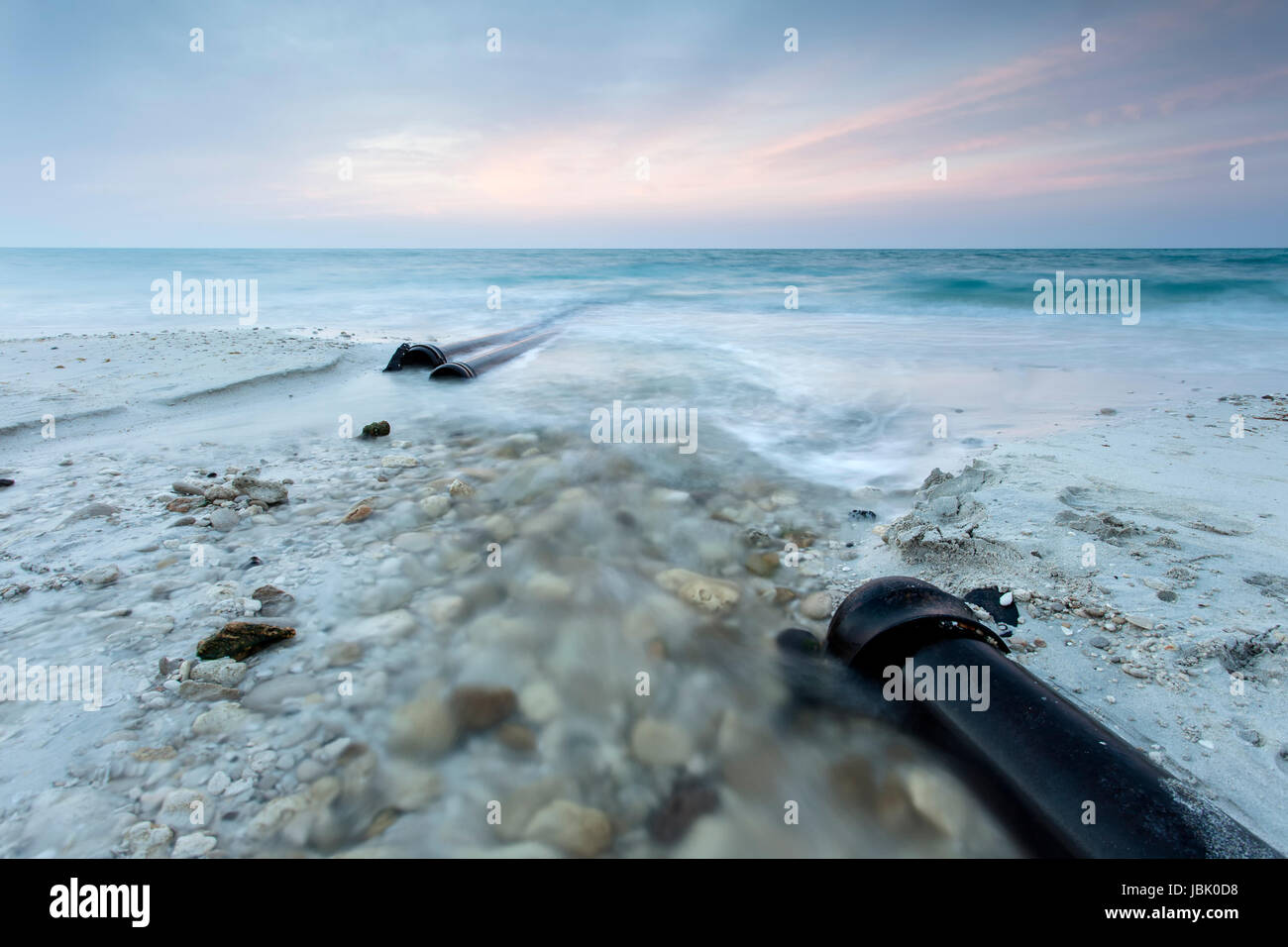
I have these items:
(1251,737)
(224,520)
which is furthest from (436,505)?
(1251,737)

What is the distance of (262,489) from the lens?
3.70m

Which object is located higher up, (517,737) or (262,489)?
(262,489)

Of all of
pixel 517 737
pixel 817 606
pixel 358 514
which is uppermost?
pixel 358 514

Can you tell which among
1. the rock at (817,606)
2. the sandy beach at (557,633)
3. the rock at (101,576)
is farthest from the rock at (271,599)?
the rock at (817,606)

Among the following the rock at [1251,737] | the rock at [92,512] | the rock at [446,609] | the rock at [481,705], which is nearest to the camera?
the rock at [1251,737]

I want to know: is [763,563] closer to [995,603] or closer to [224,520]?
[995,603]

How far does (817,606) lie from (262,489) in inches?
135

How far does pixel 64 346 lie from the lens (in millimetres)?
8594

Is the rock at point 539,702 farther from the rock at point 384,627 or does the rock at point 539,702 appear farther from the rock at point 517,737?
the rock at point 384,627

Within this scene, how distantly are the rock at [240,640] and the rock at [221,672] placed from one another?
0.04m

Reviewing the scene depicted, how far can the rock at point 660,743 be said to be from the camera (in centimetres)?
212
